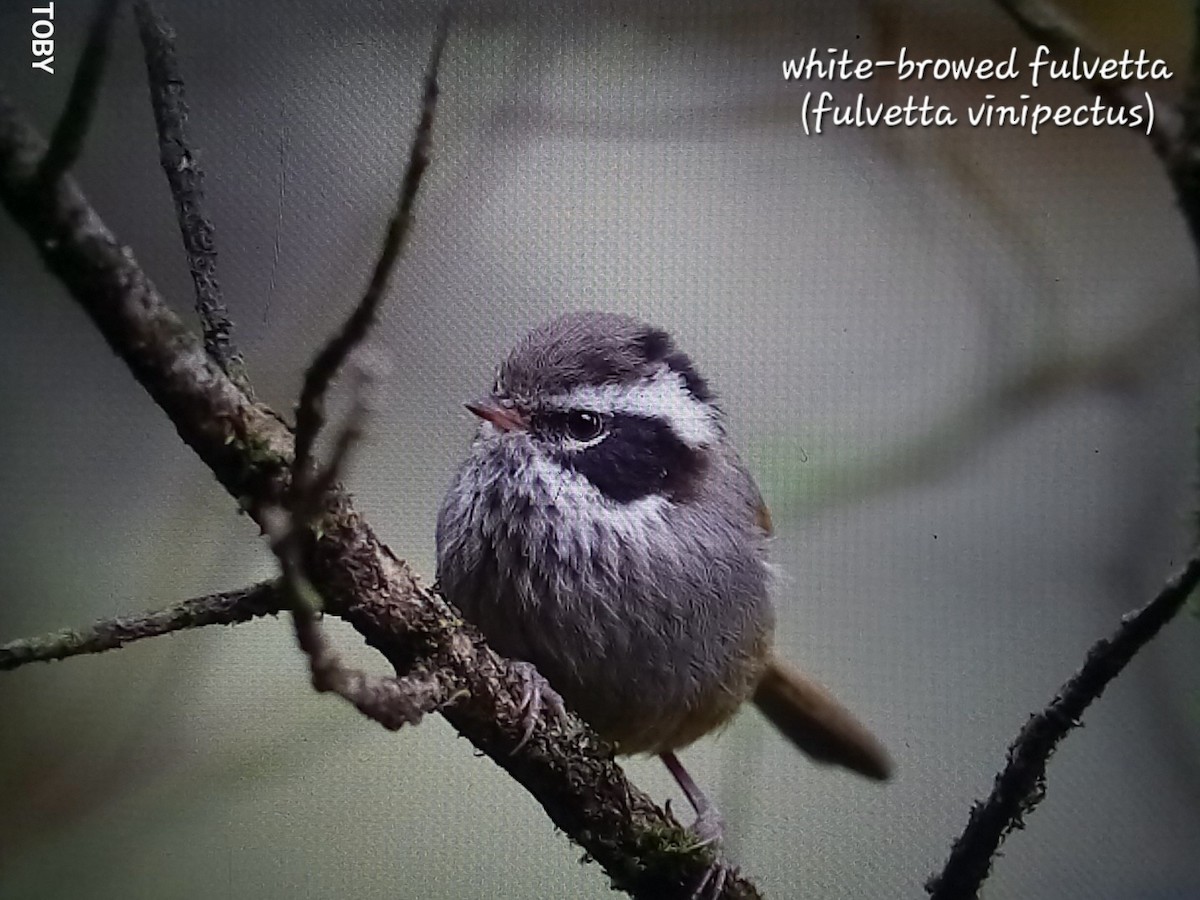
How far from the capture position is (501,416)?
1.29m

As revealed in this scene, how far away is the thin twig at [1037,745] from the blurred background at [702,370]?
0.08 metres

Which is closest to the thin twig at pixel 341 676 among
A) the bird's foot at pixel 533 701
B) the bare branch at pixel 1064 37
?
the bird's foot at pixel 533 701

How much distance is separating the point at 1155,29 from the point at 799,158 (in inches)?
16.8

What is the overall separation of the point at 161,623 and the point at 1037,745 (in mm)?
890

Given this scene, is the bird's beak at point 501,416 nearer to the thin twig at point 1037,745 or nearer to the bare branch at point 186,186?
the bare branch at point 186,186

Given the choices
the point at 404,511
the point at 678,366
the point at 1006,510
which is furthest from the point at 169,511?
the point at 1006,510

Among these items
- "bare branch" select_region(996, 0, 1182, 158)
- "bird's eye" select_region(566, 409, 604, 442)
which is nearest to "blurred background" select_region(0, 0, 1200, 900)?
"bare branch" select_region(996, 0, 1182, 158)

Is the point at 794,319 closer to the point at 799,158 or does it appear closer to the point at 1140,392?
the point at 799,158

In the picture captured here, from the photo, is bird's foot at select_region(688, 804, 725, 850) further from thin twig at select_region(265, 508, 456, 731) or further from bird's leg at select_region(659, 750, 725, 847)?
thin twig at select_region(265, 508, 456, 731)

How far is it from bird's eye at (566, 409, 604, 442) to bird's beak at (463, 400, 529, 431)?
49 mm

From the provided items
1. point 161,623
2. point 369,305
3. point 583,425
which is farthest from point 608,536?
point 369,305

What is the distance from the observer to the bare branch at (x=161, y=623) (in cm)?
109

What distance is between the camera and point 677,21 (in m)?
1.46

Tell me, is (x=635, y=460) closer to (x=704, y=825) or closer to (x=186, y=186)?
(x=704, y=825)
